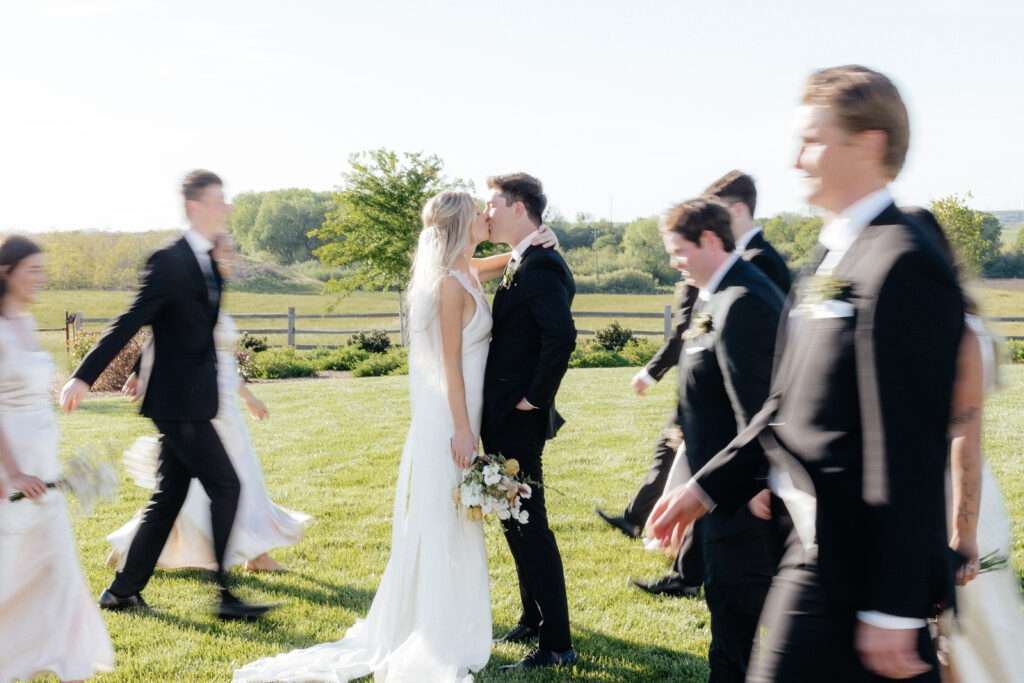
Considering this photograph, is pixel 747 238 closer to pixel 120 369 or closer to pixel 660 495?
pixel 660 495

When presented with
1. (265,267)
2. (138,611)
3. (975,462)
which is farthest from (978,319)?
(265,267)

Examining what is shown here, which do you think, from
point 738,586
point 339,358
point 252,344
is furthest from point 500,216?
point 252,344

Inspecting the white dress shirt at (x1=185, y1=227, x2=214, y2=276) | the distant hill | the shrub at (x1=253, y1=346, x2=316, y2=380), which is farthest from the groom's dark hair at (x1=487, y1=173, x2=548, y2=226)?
the distant hill

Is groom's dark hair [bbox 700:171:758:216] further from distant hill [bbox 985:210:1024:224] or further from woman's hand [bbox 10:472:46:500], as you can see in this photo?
distant hill [bbox 985:210:1024:224]

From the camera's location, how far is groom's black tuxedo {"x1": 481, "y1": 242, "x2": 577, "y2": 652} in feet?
14.0

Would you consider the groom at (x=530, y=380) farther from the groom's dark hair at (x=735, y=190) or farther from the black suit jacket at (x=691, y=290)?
the groom's dark hair at (x=735, y=190)

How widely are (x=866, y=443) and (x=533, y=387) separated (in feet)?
8.07

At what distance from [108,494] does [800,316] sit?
3345 mm

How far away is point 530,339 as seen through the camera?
4.38 m

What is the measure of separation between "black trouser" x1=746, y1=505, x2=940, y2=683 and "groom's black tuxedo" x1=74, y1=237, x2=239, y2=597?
12.0 ft

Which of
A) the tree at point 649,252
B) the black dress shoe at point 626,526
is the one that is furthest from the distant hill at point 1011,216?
the black dress shoe at point 626,526

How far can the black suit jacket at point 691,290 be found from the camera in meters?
5.11

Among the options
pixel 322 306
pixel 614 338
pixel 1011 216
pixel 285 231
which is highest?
pixel 1011 216

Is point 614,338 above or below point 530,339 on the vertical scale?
below
